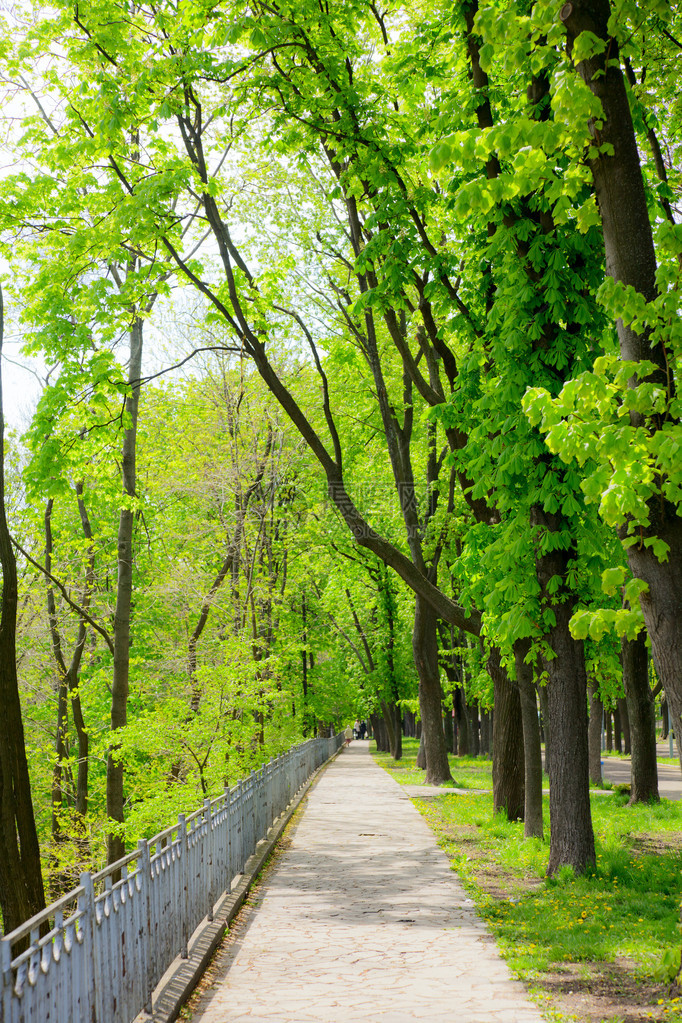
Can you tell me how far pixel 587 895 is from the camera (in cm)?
888

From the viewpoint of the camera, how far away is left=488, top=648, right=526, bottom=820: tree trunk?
1430cm

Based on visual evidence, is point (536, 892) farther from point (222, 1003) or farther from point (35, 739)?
point (35, 739)

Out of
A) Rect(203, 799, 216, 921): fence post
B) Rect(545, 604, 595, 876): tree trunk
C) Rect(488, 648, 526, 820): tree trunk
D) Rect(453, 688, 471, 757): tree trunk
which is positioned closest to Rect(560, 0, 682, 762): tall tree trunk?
Rect(545, 604, 595, 876): tree trunk

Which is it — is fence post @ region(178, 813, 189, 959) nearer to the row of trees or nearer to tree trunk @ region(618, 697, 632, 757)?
the row of trees

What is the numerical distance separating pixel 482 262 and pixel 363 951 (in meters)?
7.80

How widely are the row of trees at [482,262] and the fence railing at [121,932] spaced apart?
3.15 meters

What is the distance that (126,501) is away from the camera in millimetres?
15547

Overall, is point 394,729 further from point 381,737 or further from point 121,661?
point 121,661

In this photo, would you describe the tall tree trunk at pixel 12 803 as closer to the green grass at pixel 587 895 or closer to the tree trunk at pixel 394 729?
the green grass at pixel 587 895

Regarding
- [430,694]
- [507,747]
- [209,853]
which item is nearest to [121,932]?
[209,853]

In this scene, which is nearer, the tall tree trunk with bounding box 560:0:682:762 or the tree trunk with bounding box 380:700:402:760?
the tall tree trunk with bounding box 560:0:682:762

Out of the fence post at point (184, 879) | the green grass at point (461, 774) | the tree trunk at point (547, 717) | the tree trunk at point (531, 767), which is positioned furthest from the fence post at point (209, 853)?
the green grass at point (461, 774)

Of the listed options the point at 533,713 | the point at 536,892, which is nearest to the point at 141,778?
the point at 533,713

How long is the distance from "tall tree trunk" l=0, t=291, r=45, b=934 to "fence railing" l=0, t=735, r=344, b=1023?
1.46 ft
